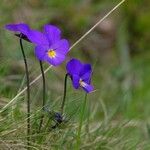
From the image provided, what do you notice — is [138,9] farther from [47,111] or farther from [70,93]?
[47,111]

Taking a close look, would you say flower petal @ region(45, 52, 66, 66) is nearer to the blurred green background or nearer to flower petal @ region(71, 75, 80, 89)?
flower petal @ region(71, 75, 80, 89)

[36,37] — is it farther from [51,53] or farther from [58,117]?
[58,117]

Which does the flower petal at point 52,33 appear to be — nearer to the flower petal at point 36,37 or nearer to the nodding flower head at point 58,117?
the flower petal at point 36,37

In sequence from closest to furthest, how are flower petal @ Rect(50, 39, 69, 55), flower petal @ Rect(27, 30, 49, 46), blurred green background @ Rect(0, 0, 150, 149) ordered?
1. flower petal @ Rect(27, 30, 49, 46)
2. flower petal @ Rect(50, 39, 69, 55)
3. blurred green background @ Rect(0, 0, 150, 149)

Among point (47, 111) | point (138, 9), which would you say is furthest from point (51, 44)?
point (138, 9)

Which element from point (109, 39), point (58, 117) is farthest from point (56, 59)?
point (109, 39)

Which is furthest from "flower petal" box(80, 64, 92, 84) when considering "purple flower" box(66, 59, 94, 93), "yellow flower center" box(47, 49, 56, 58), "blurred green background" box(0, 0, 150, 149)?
"blurred green background" box(0, 0, 150, 149)
